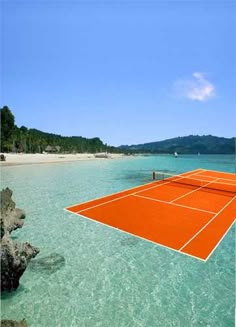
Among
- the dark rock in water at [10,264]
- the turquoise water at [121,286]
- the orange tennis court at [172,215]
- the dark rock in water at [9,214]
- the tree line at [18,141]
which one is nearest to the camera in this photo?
the turquoise water at [121,286]

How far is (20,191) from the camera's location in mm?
22172

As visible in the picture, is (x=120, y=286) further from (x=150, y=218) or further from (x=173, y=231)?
(x=150, y=218)

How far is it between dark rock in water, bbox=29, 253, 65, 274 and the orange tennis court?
3.73m

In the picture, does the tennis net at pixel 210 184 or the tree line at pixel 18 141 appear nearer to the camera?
the tennis net at pixel 210 184

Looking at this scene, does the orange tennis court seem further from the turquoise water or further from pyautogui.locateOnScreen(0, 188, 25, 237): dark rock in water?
pyautogui.locateOnScreen(0, 188, 25, 237): dark rock in water

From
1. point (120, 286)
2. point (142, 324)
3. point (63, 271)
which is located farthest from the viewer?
point (63, 271)

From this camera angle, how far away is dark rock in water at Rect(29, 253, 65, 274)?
802 centimetres

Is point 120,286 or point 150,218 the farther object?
point 150,218

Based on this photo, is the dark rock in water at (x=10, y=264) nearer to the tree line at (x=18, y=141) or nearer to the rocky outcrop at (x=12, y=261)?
the rocky outcrop at (x=12, y=261)

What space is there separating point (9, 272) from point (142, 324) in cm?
352

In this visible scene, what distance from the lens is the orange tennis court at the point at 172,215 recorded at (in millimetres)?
10453

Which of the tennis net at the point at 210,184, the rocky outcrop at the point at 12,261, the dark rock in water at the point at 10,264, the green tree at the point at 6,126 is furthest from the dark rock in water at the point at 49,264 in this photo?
the green tree at the point at 6,126

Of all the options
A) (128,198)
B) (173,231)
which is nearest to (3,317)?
(173,231)

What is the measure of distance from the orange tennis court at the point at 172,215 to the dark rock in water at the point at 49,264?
3.73 m
